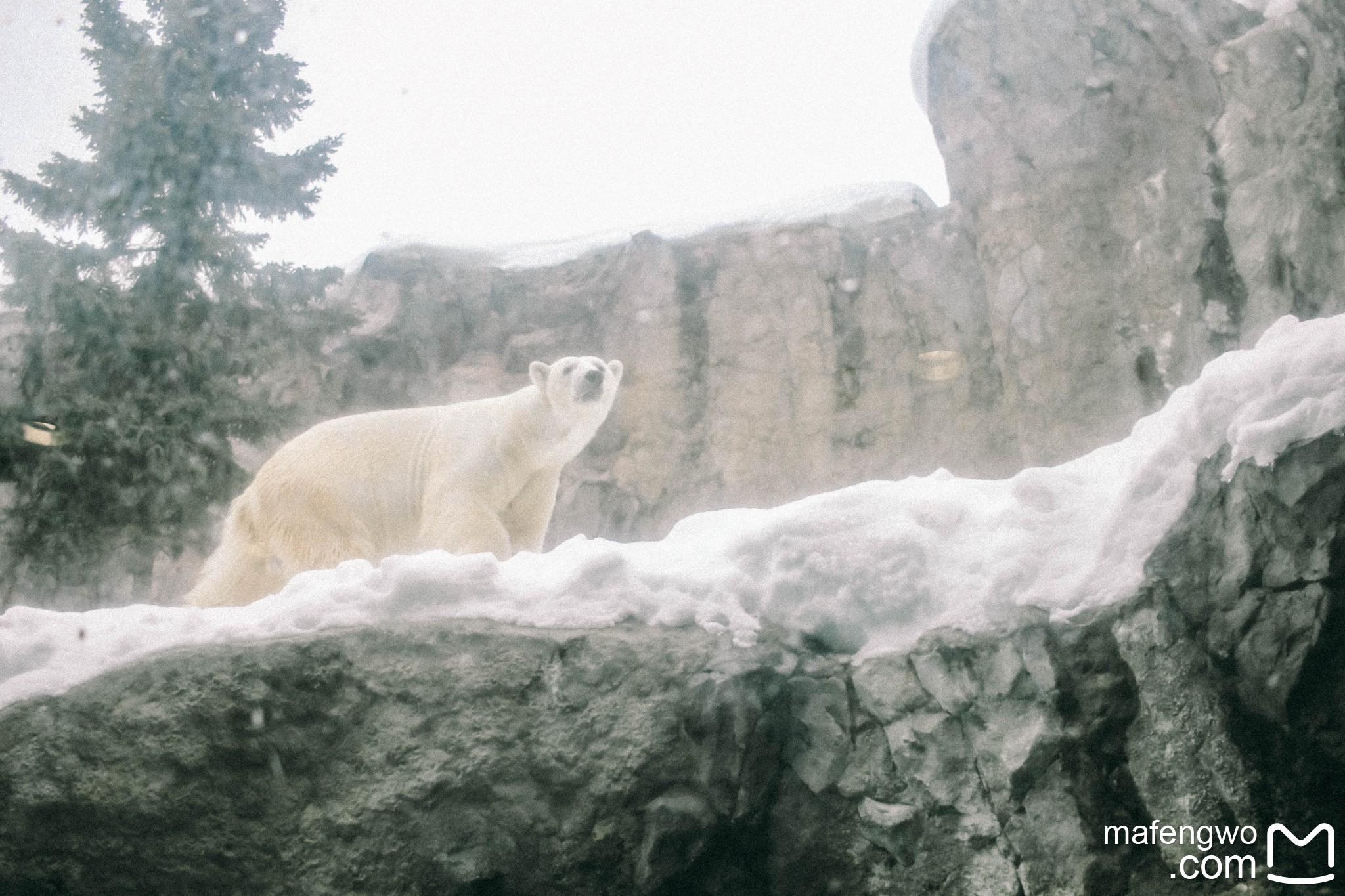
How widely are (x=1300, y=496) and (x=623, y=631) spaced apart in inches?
74.3

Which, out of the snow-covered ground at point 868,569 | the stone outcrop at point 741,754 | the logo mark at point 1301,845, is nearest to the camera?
the logo mark at point 1301,845

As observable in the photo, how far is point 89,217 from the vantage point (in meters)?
8.44

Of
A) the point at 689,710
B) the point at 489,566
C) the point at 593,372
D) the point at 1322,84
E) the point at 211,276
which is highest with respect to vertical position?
the point at 1322,84

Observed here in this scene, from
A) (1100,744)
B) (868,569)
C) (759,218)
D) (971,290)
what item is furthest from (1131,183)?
(1100,744)

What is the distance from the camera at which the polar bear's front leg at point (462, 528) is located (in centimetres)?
508

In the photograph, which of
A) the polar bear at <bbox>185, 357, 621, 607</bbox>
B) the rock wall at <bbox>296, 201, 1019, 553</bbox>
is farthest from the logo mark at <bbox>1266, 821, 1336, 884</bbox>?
the rock wall at <bbox>296, 201, 1019, 553</bbox>

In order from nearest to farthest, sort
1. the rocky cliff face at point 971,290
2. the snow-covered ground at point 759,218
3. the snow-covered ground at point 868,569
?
the snow-covered ground at point 868,569
the rocky cliff face at point 971,290
the snow-covered ground at point 759,218

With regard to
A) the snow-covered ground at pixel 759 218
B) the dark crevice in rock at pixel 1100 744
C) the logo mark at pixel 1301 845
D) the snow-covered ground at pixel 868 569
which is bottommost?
the logo mark at pixel 1301 845

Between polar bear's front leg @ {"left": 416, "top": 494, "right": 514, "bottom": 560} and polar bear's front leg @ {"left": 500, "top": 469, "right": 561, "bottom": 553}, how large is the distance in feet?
1.63

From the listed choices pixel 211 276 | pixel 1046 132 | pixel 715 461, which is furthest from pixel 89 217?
pixel 1046 132

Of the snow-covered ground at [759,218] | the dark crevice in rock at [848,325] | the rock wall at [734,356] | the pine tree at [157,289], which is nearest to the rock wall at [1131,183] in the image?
the rock wall at [734,356]

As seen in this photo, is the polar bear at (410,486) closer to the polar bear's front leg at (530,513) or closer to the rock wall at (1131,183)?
the polar bear's front leg at (530,513)

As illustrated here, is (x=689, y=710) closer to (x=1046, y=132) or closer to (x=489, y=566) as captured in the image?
(x=489, y=566)

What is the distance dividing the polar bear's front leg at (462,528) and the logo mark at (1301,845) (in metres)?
3.64
